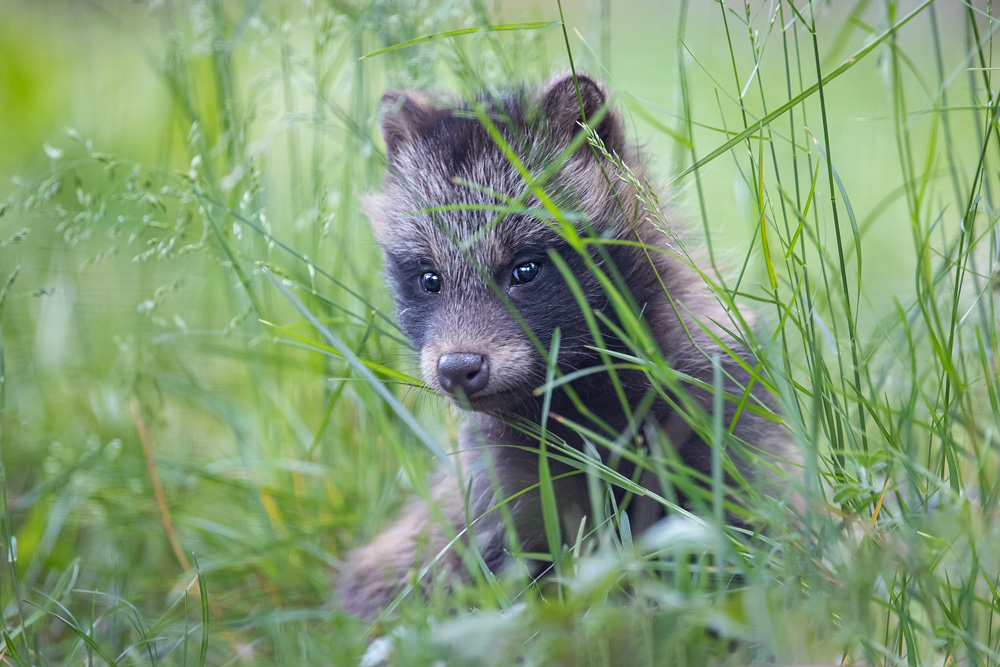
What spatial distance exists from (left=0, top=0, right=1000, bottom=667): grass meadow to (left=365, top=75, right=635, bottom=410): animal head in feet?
0.60

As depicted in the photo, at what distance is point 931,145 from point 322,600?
8.88 feet

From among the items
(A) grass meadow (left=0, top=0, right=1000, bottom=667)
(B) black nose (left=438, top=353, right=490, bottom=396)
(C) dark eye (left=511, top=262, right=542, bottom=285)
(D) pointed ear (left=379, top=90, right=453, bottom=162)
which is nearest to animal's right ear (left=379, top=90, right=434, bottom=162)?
(D) pointed ear (left=379, top=90, right=453, bottom=162)

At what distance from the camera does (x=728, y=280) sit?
322 cm

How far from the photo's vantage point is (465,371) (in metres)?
2.46

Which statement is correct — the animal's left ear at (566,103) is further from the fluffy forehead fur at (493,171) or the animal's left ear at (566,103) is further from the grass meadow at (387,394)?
the grass meadow at (387,394)

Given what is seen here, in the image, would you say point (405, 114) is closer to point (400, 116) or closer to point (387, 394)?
point (400, 116)

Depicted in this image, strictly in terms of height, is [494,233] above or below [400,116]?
below

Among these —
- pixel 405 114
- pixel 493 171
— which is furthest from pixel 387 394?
pixel 405 114

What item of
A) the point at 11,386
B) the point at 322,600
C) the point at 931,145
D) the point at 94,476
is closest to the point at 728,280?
the point at 931,145

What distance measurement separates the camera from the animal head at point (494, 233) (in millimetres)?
2535

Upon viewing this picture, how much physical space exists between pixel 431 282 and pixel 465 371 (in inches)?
22.4

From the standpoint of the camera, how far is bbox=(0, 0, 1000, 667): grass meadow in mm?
1695

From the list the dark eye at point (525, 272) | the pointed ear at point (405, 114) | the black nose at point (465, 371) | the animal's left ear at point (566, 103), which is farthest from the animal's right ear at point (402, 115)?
the black nose at point (465, 371)

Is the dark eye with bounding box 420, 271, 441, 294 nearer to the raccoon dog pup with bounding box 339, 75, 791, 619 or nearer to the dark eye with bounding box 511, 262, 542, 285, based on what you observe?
the raccoon dog pup with bounding box 339, 75, 791, 619
